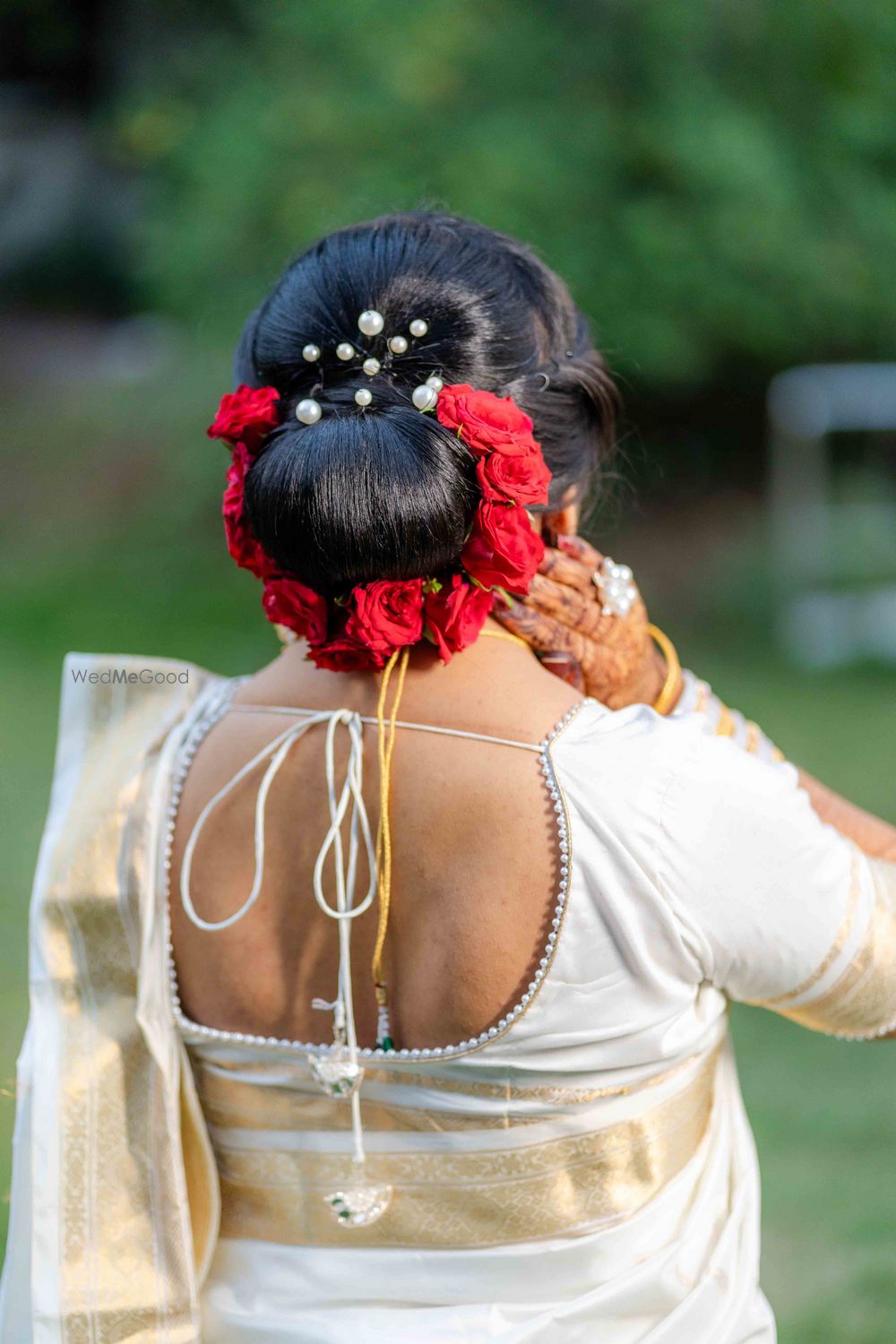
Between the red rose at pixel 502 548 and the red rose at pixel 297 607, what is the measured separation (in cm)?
14

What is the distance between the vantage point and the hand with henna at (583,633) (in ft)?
4.45

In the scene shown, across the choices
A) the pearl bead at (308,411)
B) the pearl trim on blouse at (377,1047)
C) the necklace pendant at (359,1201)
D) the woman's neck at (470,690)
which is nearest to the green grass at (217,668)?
the pearl trim on blouse at (377,1047)

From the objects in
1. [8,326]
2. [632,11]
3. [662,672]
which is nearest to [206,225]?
[632,11]

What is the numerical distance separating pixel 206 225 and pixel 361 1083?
24.4 ft

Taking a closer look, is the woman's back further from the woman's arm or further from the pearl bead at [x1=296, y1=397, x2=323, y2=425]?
the pearl bead at [x1=296, y1=397, x2=323, y2=425]

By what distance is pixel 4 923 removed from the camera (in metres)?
4.36

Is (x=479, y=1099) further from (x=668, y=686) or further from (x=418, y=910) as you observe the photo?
(x=668, y=686)

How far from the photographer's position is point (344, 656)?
1.22m

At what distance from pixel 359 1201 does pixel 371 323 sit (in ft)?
2.71

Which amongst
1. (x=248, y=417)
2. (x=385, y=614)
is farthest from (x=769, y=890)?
(x=248, y=417)

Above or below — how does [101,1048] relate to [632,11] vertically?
below

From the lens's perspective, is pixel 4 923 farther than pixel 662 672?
Yes

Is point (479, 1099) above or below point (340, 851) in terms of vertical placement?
below

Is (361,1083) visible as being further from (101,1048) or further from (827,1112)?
(827,1112)
